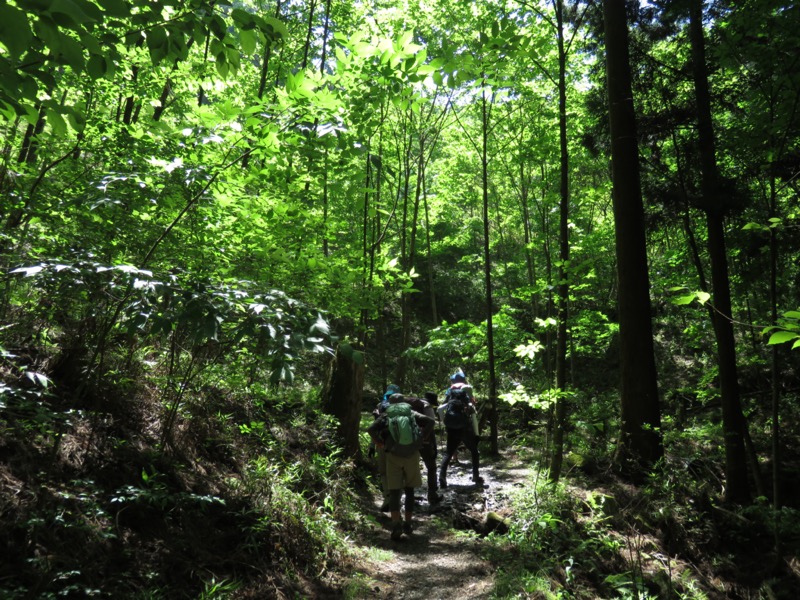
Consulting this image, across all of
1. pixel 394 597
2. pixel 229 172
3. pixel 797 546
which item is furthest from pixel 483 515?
Result: pixel 229 172

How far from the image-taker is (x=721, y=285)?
6.97 m

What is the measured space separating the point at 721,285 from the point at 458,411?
4.63 meters

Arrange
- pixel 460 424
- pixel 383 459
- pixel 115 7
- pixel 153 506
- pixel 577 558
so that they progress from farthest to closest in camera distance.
Result: pixel 460 424
pixel 383 459
pixel 577 558
pixel 153 506
pixel 115 7

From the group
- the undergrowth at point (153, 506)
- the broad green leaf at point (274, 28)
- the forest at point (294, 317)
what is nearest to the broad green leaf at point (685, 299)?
the forest at point (294, 317)

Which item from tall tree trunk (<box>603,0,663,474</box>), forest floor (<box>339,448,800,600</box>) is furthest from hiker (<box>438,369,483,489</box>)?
tall tree trunk (<box>603,0,663,474</box>)

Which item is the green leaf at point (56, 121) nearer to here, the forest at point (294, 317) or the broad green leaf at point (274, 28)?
the forest at point (294, 317)

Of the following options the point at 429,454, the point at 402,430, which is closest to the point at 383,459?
the point at 402,430

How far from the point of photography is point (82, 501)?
3707mm

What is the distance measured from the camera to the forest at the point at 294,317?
2785 mm

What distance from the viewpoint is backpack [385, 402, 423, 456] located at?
638 cm

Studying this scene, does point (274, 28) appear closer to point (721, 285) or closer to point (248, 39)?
point (248, 39)

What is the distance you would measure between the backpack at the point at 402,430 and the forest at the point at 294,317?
1056mm

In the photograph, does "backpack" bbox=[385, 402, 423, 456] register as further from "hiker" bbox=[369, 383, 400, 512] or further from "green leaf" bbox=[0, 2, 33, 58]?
"green leaf" bbox=[0, 2, 33, 58]

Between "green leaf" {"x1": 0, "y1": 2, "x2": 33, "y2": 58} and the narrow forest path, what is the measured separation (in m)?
4.84
